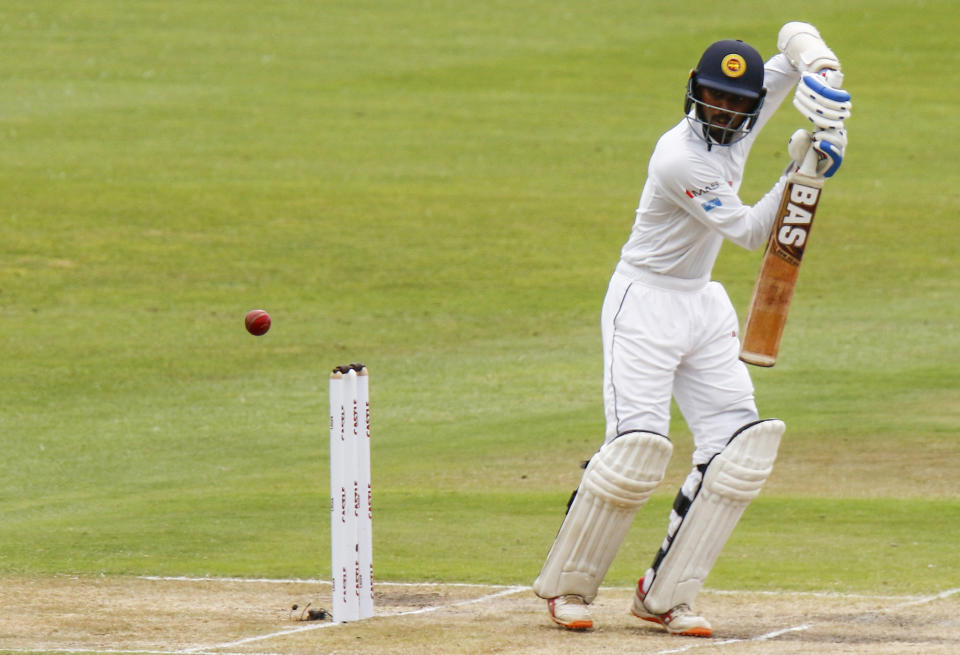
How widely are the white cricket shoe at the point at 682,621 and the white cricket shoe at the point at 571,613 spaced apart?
0.88 feet

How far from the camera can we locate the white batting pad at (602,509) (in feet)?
22.4

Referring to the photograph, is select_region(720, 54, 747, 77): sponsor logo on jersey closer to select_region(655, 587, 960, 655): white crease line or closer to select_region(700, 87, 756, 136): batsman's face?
select_region(700, 87, 756, 136): batsman's face

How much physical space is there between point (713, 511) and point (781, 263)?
1035 millimetres

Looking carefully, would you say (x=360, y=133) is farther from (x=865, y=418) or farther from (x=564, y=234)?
(x=865, y=418)

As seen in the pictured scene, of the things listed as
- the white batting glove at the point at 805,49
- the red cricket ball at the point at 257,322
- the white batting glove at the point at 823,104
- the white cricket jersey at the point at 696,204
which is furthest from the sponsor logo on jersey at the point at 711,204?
the red cricket ball at the point at 257,322

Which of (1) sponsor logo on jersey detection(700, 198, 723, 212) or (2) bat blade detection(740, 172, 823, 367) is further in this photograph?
(1) sponsor logo on jersey detection(700, 198, 723, 212)

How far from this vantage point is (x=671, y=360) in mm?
6973

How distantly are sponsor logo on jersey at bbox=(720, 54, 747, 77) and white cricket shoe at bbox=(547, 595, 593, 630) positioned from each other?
218 cm

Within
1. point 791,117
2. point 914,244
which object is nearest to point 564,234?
point 914,244

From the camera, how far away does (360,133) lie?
26.3 m

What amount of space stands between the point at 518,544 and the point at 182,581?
1842 millimetres

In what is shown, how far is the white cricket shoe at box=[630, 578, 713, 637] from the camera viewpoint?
22.8 ft

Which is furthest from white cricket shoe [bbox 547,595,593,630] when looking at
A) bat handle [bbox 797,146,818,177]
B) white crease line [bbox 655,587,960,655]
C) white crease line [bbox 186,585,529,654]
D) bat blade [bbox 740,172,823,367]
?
bat handle [bbox 797,146,818,177]

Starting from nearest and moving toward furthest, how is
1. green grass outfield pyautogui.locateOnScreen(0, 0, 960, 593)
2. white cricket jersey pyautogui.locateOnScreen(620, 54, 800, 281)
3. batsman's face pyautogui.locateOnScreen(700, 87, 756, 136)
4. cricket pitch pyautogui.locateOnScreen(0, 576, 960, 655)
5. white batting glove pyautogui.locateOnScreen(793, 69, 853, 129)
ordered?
white batting glove pyautogui.locateOnScreen(793, 69, 853, 129) → cricket pitch pyautogui.locateOnScreen(0, 576, 960, 655) → white cricket jersey pyautogui.locateOnScreen(620, 54, 800, 281) → batsman's face pyautogui.locateOnScreen(700, 87, 756, 136) → green grass outfield pyautogui.locateOnScreen(0, 0, 960, 593)
